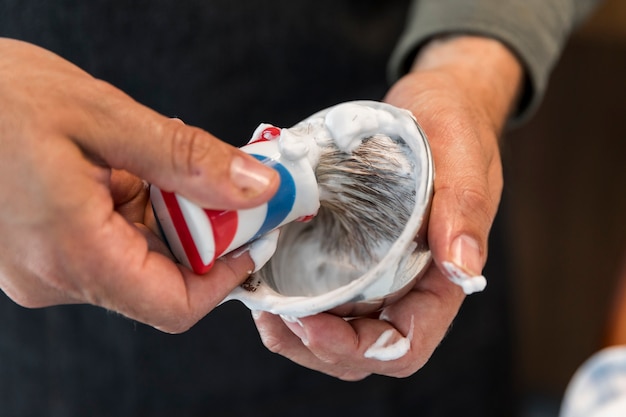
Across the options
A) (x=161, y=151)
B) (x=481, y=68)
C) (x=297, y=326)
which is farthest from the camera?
(x=481, y=68)

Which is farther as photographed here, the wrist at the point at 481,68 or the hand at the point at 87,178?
the wrist at the point at 481,68

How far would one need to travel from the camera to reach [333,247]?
588mm

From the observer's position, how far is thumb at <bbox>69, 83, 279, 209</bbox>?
0.39m

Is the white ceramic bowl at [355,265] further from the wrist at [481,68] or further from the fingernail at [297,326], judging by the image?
the wrist at [481,68]

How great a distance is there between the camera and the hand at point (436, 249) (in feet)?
1.56

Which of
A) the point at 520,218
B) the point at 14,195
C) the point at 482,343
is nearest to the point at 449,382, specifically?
the point at 482,343

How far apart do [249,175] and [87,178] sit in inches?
3.7

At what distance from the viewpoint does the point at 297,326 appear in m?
0.50

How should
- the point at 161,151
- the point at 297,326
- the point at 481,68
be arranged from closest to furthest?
the point at 161,151 → the point at 297,326 → the point at 481,68

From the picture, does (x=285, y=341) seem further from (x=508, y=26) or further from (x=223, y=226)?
(x=508, y=26)

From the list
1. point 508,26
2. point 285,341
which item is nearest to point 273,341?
point 285,341

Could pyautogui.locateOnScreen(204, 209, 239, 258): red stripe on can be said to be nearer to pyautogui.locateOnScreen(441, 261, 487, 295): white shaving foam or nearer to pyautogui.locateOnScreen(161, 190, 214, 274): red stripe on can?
pyautogui.locateOnScreen(161, 190, 214, 274): red stripe on can

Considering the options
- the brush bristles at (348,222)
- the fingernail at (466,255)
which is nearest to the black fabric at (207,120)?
the brush bristles at (348,222)

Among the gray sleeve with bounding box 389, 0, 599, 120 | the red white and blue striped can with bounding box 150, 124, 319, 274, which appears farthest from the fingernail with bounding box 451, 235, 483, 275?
the gray sleeve with bounding box 389, 0, 599, 120
